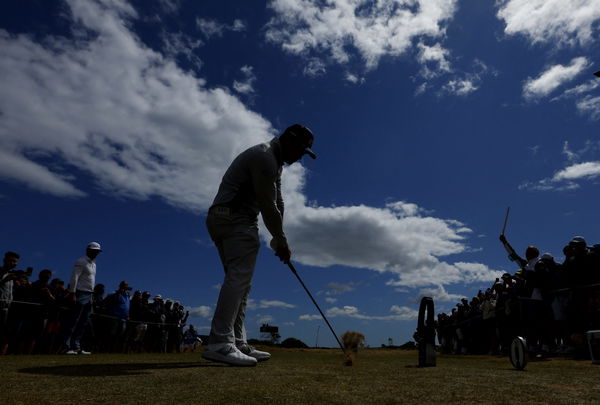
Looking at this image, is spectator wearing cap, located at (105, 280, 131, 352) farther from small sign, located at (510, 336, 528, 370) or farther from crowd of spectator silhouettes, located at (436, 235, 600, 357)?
small sign, located at (510, 336, 528, 370)

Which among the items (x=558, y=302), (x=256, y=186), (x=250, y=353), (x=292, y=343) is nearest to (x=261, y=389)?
(x=256, y=186)

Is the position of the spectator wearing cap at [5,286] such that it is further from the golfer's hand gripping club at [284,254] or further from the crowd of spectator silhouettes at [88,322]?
the golfer's hand gripping club at [284,254]

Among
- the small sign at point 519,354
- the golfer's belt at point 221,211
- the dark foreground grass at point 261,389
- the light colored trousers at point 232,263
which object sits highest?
the golfer's belt at point 221,211

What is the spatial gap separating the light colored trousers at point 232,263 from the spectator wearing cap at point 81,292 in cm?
597

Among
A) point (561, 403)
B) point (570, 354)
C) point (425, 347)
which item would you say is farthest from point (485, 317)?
point (561, 403)

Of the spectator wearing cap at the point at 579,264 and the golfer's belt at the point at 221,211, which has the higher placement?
the spectator wearing cap at the point at 579,264

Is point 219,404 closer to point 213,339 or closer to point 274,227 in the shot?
point 213,339

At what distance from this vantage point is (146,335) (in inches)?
576

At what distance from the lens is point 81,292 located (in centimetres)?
921

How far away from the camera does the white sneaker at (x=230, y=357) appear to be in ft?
12.8

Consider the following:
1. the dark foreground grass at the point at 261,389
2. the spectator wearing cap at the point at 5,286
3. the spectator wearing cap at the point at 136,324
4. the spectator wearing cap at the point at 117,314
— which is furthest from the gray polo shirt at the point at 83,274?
the dark foreground grass at the point at 261,389

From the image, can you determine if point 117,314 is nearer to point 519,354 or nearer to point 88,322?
point 88,322

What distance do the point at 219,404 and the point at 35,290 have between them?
9.30 m

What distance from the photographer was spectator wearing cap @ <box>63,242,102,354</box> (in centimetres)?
→ 908
